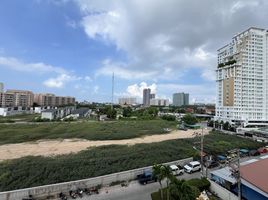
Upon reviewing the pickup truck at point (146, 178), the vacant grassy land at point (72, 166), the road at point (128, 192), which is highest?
the vacant grassy land at point (72, 166)

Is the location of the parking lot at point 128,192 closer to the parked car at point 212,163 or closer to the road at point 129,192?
the road at point 129,192

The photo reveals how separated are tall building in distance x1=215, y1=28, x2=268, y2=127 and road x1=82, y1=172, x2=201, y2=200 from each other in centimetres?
6038

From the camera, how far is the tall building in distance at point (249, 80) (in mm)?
70500

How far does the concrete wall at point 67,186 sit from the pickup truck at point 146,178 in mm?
595

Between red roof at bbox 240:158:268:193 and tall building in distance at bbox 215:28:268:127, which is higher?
tall building in distance at bbox 215:28:268:127

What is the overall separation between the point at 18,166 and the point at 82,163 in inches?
252

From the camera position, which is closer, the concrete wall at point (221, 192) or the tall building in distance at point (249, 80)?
the concrete wall at point (221, 192)

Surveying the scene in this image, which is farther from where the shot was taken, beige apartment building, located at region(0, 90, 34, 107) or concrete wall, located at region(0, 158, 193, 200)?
beige apartment building, located at region(0, 90, 34, 107)

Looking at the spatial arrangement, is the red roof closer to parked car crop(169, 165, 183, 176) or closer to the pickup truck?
parked car crop(169, 165, 183, 176)

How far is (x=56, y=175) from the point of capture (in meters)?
19.7

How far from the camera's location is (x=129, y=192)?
60.7ft

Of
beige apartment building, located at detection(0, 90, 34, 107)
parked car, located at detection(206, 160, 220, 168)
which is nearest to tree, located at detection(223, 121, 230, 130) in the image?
parked car, located at detection(206, 160, 220, 168)

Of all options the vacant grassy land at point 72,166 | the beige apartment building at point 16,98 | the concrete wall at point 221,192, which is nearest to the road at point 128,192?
the vacant grassy land at point 72,166

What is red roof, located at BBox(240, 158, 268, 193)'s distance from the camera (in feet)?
45.4
